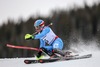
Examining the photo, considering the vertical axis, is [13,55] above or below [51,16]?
below

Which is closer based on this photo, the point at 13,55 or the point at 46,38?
the point at 46,38

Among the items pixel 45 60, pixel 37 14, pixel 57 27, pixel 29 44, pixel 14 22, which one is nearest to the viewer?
pixel 45 60

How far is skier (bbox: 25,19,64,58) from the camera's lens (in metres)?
12.0

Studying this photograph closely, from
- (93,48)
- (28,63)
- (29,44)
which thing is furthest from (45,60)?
(29,44)

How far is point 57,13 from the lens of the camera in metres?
38.7

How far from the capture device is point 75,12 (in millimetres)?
42469

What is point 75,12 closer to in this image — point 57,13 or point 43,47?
point 57,13

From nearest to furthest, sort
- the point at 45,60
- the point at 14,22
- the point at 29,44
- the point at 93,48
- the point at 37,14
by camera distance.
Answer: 1. the point at 45,60
2. the point at 93,48
3. the point at 29,44
4. the point at 37,14
5. the point at 14,22

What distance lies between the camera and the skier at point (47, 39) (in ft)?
39.5

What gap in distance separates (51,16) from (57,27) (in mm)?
1983

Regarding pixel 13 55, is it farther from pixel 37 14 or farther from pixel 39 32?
pixel 39 32

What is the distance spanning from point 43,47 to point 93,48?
4413 mm

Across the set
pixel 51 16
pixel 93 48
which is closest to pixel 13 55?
pixel 51 16

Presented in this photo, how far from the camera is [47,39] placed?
12172mm
